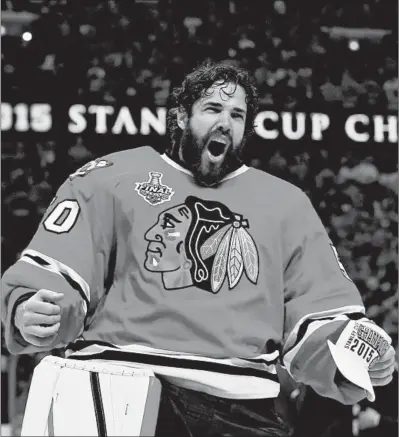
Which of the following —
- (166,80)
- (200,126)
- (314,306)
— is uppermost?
(166,80)

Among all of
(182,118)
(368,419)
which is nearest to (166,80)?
(182,118)

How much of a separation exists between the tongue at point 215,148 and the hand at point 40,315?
1.20ft

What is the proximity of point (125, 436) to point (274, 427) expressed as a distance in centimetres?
26

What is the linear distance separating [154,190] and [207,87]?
0.65 feet

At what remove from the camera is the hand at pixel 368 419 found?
9.34 ft

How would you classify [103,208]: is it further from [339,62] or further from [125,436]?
[339,62]

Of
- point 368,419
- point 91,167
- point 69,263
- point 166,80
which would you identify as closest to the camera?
point 69,263

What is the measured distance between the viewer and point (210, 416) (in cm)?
117

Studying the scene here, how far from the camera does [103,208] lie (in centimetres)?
125

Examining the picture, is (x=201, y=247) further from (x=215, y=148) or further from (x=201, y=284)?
(x=215, y=148)

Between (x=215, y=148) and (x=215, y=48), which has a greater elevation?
(x=215, y=48)

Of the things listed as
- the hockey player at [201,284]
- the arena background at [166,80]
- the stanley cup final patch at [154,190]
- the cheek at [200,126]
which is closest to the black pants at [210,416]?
the hockey player at [201,284]

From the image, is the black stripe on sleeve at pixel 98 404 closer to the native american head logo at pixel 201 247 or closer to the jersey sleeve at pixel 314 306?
the native american head logo at pixel 201 247

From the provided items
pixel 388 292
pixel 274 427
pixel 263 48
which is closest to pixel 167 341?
pixel 274 427
